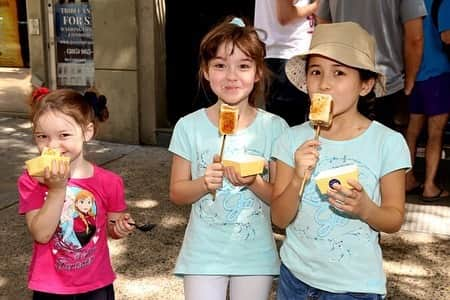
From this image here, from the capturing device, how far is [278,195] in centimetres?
232

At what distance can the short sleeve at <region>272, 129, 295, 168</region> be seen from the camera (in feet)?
7.76

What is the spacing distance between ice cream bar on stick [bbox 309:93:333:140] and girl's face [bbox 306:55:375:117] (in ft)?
0.26

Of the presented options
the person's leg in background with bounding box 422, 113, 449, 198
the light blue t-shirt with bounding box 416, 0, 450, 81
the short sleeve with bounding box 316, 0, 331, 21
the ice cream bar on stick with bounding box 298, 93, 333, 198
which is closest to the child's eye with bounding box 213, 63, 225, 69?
the ice cream bar on stick with bounding box 298, 93, 333, 198

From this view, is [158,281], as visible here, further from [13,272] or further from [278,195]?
[278,195]

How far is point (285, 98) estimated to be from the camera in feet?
13.9

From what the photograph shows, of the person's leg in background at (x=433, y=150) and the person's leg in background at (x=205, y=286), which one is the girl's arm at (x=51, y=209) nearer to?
the person's leg in background at (x=205, y=286)

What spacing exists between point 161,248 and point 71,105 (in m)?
2.16

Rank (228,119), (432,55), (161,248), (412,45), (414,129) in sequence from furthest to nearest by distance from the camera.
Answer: (414,129) → (432,55) → (161,248) → (412,45) → (228,119)

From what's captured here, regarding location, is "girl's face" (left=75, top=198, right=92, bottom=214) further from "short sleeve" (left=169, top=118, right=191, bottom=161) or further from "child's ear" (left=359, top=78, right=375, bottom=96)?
"child's ear" (left=359, top=78, right=375, bottom=96)

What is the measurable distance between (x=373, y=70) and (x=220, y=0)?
18.1 ft

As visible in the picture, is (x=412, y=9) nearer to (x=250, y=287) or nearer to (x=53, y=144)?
(x=250, y=287)

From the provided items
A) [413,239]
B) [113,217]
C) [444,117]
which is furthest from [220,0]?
[113,217]

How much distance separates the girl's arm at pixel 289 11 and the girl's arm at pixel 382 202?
6.94ft

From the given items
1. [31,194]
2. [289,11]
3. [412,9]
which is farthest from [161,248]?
[412,9]
